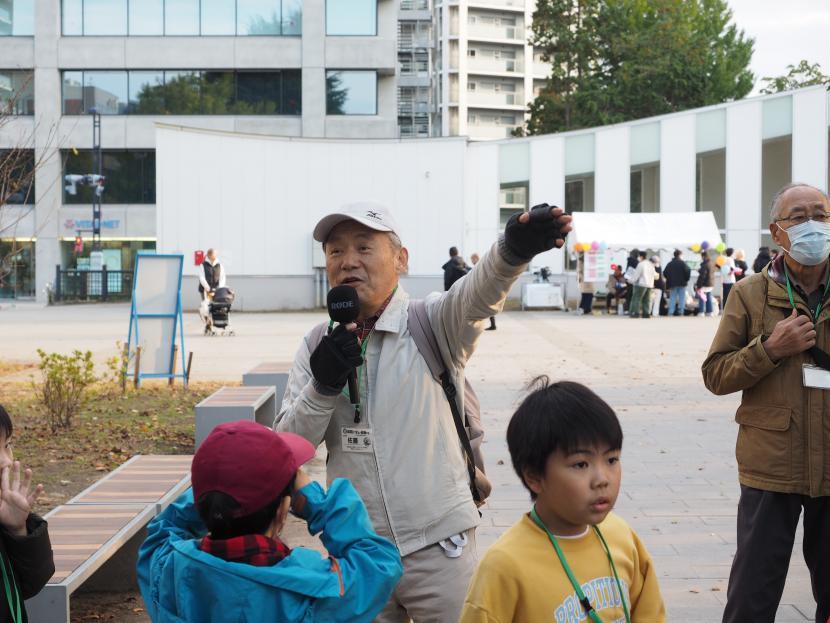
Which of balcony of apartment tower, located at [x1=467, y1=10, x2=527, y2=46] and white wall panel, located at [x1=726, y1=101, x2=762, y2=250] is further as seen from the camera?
balcony of apartment tower, located at [x1=467, y1=10, x2=527, y2=46]

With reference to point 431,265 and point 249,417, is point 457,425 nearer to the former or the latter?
point 249,417

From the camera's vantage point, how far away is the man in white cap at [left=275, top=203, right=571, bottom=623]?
3.03 metres

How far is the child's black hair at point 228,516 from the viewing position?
238 cm

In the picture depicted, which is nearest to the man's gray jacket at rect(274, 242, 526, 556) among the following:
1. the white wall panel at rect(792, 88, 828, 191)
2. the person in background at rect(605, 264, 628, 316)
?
the person in background at rect(605, 264, 628, 316)

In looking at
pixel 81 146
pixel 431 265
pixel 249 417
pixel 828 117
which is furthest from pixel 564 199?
pixel 249 417

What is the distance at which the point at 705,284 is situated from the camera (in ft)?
98.8

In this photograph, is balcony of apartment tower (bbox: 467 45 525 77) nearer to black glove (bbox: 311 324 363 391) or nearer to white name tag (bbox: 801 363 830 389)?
white name tag (bbox: 801 363 830 389)

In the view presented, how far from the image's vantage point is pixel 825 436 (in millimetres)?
3969

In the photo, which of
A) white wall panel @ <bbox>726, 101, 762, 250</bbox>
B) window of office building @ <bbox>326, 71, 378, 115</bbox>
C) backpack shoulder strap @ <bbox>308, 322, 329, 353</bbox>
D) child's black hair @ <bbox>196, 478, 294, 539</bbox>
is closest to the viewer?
child's black hair @ <bbox>196, 478, 294, 539</bbox>

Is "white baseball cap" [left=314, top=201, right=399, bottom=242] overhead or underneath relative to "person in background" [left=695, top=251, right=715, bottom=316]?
overhead

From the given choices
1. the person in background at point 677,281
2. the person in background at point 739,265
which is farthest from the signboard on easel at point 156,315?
the person in background at point 739,265

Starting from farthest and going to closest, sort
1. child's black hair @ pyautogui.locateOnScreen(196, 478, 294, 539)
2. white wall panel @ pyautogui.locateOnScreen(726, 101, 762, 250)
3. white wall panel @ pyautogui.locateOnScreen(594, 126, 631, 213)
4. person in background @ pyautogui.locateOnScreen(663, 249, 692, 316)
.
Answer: white wall panel @ pyautogui.locateOnScreen(594, 126, 631, 213) → white wall panel @ pyautogui.locateOnScreen(726, 101, 762, 250) → person in background @ pyautogui.locateOnScreen(663, 249, 692, 316) → child's black hair @ pyautogui.locateOnScreen(196, 478, 294, 539)

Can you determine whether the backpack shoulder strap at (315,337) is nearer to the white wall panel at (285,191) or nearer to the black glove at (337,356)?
the black glove at (337,356)

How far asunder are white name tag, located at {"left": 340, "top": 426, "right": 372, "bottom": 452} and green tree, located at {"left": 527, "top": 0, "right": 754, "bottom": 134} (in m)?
55.5
